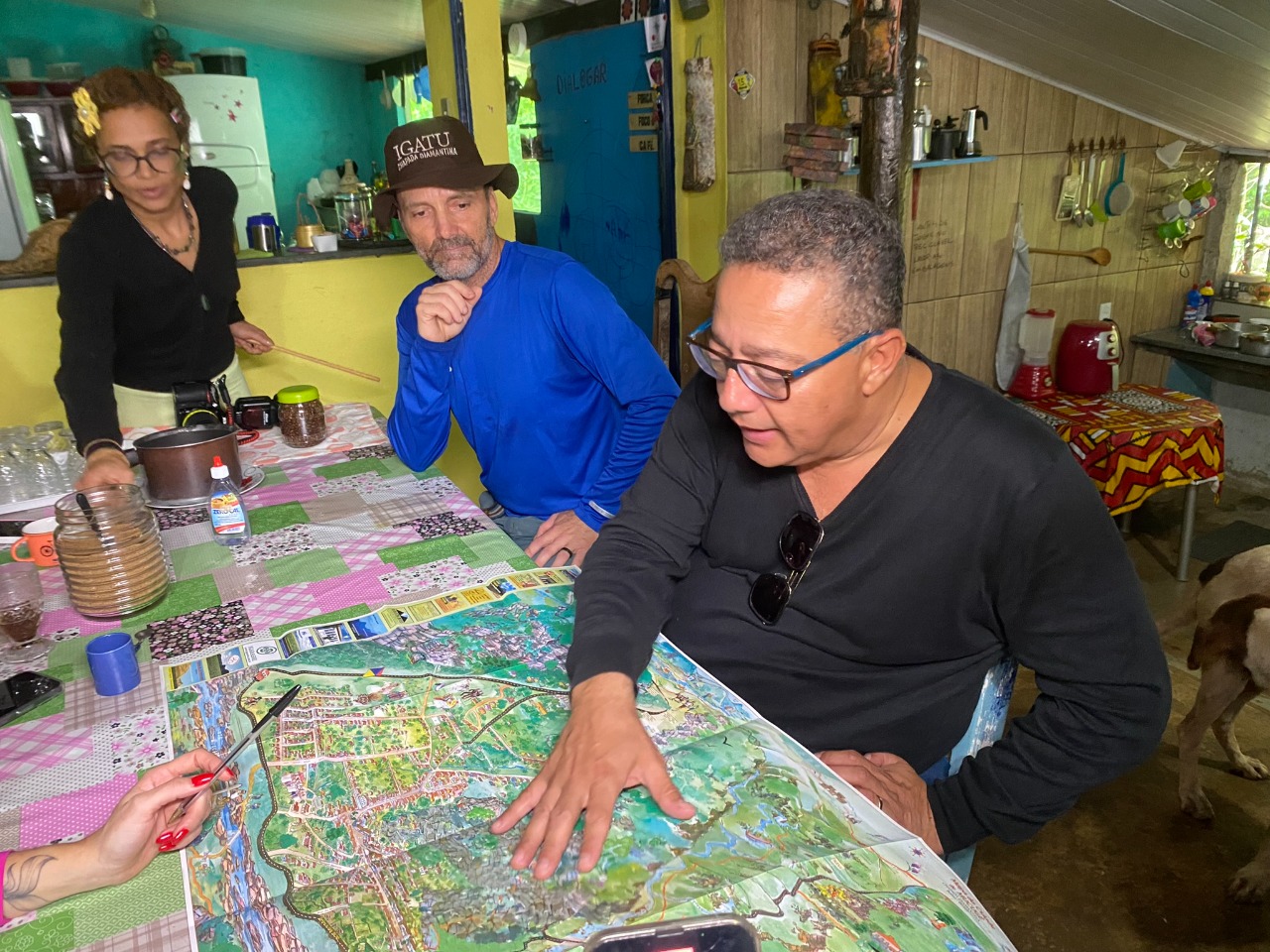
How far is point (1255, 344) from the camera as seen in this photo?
13.8 ft

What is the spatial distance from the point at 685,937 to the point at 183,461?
167 cm

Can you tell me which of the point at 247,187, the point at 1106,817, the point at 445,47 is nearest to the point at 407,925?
the point at 1106,817

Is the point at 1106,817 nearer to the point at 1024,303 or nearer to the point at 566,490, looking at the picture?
the point at 566,490

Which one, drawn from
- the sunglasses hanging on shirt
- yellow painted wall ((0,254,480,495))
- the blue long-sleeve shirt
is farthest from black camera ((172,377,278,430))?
the sunglasses hanging on shirt

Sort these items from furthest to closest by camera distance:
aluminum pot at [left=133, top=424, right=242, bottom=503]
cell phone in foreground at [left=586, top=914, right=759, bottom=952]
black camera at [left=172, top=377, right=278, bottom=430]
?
black camera at [left=172, top=377, right=278, bottom=430]
aluminum pot at [left=133, top=424, right=242, bottom=503]
cell phone in foreground at [left=586, top=914, right=759, bottom=952]

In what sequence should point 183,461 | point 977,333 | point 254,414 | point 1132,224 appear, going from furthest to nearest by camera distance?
point 1132,224, point 977,333, point 254,414, point 183,461

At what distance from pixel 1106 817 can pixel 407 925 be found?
2.44 meters

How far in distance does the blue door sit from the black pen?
10.3 feet

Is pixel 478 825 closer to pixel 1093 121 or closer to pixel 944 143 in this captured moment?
pixel 944 143

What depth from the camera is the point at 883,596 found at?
127 centimetres

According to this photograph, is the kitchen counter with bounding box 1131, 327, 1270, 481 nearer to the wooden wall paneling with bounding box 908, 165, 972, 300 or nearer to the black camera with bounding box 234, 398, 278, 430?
the wooden wall paneling with bounding box 908, 165, 972, 300

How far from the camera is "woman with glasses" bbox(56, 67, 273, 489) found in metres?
2.12

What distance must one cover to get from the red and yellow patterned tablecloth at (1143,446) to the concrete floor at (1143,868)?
3.44 ft

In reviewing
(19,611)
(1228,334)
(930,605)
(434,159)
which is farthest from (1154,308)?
(19,611)
